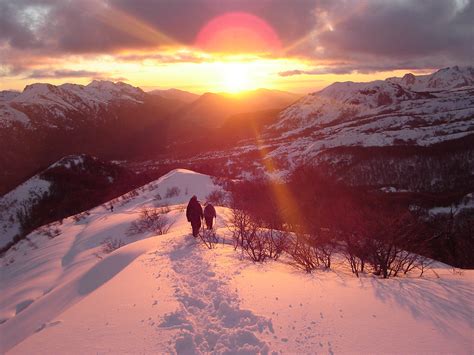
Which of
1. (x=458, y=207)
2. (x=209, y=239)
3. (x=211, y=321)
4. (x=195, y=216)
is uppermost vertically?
(x=211, y=321)

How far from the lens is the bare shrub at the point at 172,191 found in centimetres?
6178

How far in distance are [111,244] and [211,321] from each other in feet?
83.0

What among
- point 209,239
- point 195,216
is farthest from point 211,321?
point 195,216

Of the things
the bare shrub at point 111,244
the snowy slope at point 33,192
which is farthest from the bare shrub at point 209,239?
the snowy slope at point 33,192

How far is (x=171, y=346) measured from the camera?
7.39 metres

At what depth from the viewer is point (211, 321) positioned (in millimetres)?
8414

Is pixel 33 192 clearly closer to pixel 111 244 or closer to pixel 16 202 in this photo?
pixel 16 202

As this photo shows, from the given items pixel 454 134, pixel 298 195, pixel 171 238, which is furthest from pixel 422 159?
pixel 171 238

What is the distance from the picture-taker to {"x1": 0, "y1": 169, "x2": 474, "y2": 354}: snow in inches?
291

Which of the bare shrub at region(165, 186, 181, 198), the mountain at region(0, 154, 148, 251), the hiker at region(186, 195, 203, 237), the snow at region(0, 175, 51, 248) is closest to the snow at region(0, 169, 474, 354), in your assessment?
the hiker at region(186, 195, 203, 237)

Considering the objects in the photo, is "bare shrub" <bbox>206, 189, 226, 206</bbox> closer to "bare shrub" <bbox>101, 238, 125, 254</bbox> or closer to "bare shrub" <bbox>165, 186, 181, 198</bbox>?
"bare shrub" <bbox>165, 186, 181, 198</bbox>

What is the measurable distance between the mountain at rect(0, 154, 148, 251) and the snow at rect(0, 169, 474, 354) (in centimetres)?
9328

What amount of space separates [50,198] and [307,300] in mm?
135369

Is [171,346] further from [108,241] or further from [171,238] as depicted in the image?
[108,241]
